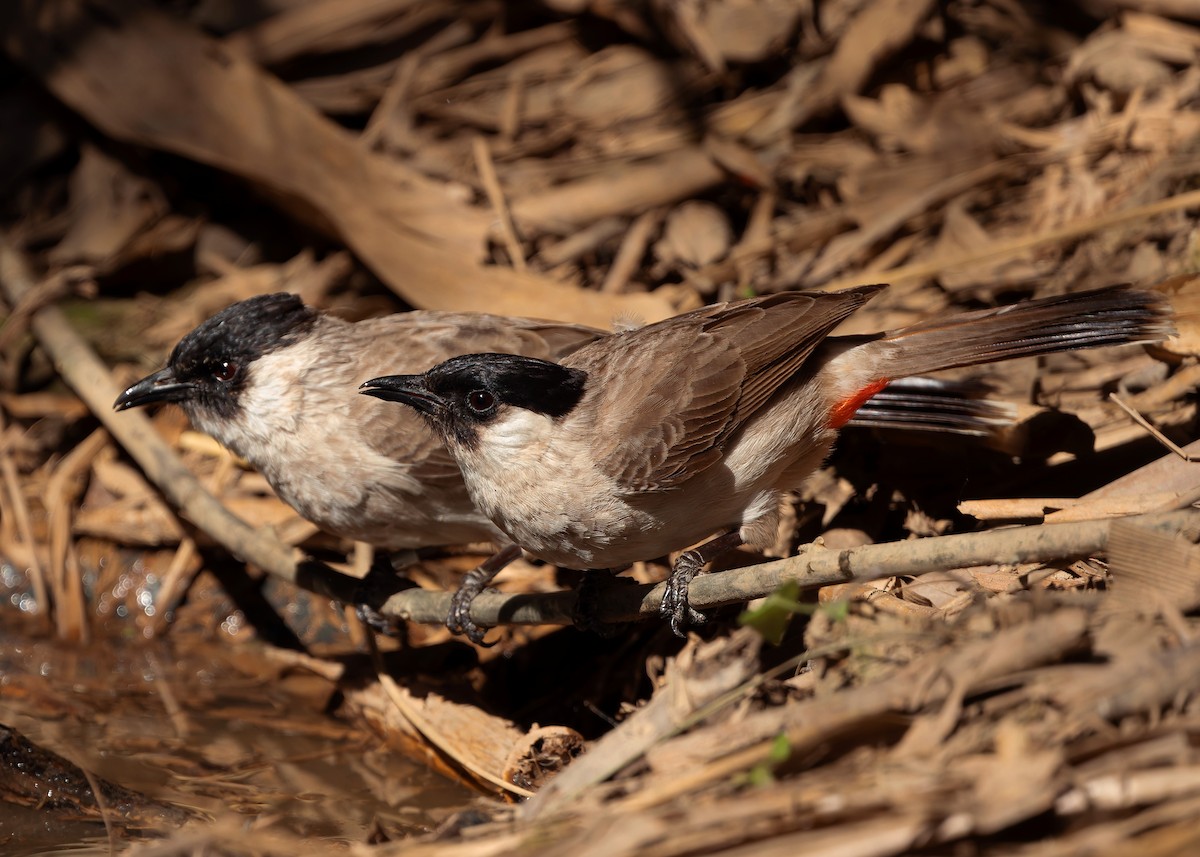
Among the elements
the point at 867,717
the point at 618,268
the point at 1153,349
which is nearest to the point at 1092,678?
the point at 867,717

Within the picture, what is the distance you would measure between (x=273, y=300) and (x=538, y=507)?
5.56 ft

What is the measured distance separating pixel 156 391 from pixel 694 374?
206cm

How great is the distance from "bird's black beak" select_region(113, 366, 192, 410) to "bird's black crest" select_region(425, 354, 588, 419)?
1275 millimetres

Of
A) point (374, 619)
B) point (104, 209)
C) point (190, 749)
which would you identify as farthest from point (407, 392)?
point (104, 209)

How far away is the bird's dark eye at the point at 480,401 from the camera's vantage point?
3654 mm

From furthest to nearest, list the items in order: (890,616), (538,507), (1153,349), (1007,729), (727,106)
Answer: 1. (727,106)
2. (1153,349)
3. (538,507)
4. (890,616)
5. (1007,729)

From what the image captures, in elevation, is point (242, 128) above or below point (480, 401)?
above

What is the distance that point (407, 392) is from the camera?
12.3ft

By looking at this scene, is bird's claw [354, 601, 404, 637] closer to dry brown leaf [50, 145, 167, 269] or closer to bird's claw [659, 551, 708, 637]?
bird's claw [659, 551, 708, 637]

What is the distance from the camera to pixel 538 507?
11.5ft

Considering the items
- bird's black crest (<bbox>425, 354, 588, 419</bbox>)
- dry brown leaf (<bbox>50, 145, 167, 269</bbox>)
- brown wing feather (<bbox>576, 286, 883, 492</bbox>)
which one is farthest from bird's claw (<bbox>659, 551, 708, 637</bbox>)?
dry brown leaf (<bbox>50, 145, 167, 269</bbox>)

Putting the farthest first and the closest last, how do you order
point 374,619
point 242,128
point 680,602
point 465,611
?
point 242,128
point 374,619
point 465,611
point 680,602

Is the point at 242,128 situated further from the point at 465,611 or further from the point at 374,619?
the point at 465,611

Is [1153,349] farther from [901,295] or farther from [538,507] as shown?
[538,507]
